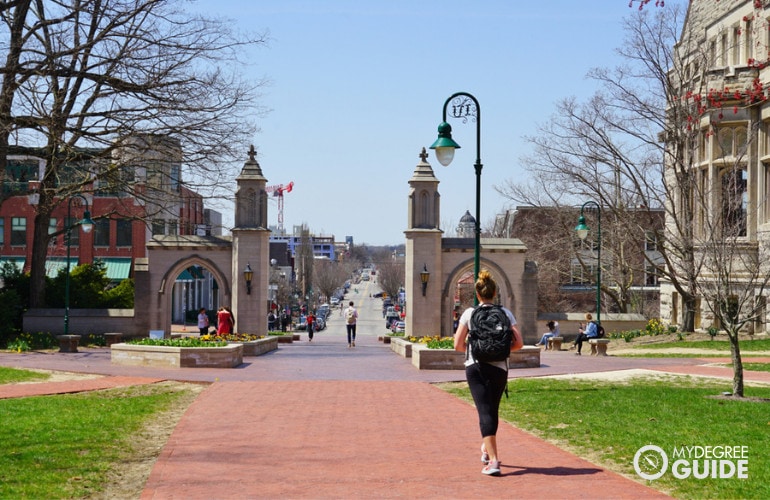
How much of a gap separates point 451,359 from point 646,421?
990 centimetres

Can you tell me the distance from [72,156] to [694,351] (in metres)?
20.0

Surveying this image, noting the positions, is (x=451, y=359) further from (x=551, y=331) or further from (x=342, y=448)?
(x=551, y=331)

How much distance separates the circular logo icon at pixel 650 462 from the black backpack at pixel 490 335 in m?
1.79

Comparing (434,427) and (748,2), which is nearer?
(434,427)

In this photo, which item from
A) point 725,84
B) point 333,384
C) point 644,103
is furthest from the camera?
point 644,103

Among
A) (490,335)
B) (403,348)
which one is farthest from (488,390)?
(403,348)

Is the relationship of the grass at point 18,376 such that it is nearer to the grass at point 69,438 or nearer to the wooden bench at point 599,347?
the grass at point 69,438

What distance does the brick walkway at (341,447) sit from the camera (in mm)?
8812

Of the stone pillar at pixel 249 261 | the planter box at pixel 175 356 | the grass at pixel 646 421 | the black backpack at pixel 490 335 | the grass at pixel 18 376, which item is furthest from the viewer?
the stone pillar at pixel 249 261

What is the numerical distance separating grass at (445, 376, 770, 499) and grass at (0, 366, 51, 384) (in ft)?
27.4

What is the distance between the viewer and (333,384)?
62.2 feet

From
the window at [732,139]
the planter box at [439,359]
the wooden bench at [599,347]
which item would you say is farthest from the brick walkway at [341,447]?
the window at [732,139]

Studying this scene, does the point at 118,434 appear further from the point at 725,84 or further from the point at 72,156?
the point at 725,84

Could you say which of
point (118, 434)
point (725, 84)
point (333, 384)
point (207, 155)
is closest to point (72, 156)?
point (207, 155)
